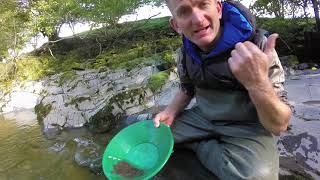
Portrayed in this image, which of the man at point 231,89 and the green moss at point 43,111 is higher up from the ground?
the man at point 231,89

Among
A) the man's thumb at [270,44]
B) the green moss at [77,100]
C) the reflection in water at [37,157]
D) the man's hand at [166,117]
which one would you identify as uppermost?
the man's thumb at [270,44]

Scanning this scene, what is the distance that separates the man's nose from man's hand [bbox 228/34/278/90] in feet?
1.46

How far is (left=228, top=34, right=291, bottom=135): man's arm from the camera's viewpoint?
1.81 meters

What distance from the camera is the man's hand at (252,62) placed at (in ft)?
5.91

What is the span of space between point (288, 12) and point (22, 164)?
7416mm

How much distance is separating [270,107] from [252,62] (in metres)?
0.30

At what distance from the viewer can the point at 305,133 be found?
3152mm

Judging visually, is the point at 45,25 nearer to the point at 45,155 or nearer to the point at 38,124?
the point at 38,124

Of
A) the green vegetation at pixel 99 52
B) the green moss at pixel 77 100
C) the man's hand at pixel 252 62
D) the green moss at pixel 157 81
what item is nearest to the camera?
the man's hand at pixel 252 62

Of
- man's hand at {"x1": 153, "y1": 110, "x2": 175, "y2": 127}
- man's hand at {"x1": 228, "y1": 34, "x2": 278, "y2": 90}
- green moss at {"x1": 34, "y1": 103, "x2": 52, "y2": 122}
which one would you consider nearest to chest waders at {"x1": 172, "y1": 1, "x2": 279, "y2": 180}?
man's hand at {"x1": 153, "y1": 110, "x2": 175, "y2": 127}

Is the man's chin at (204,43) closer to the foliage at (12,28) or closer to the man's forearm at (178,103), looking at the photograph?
the man's forearm at (178,103)

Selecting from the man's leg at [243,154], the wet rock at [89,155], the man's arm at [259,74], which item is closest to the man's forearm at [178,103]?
the man's leg at [243,154]

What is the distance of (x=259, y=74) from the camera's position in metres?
1.83

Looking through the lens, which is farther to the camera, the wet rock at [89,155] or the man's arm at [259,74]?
the wet rock at [89,155]
